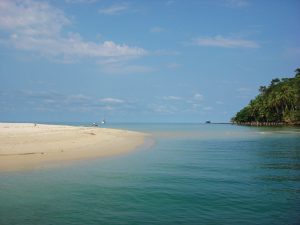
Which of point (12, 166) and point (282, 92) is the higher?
point (282, 92)

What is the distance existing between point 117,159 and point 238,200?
1377 centimetres

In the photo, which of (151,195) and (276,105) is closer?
(151,195)

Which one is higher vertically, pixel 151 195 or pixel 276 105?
pixel 276 105

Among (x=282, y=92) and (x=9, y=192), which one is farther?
(x=282, y=92)

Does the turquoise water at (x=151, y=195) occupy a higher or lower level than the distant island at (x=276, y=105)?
lower

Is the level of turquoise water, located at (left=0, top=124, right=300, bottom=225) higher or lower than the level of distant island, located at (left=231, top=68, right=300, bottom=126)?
lower

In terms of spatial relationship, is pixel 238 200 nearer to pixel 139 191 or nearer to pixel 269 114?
pixel 139 191

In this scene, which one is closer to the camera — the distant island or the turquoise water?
the turquoise water

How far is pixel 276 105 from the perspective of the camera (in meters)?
119

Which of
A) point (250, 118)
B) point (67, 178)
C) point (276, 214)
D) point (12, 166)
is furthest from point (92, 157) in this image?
point (250, 118)

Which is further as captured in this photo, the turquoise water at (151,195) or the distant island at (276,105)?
the distant island at (276,105)

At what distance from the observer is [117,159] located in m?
25.4

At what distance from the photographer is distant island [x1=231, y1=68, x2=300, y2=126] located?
110 metres

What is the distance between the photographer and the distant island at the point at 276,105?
11014cm
